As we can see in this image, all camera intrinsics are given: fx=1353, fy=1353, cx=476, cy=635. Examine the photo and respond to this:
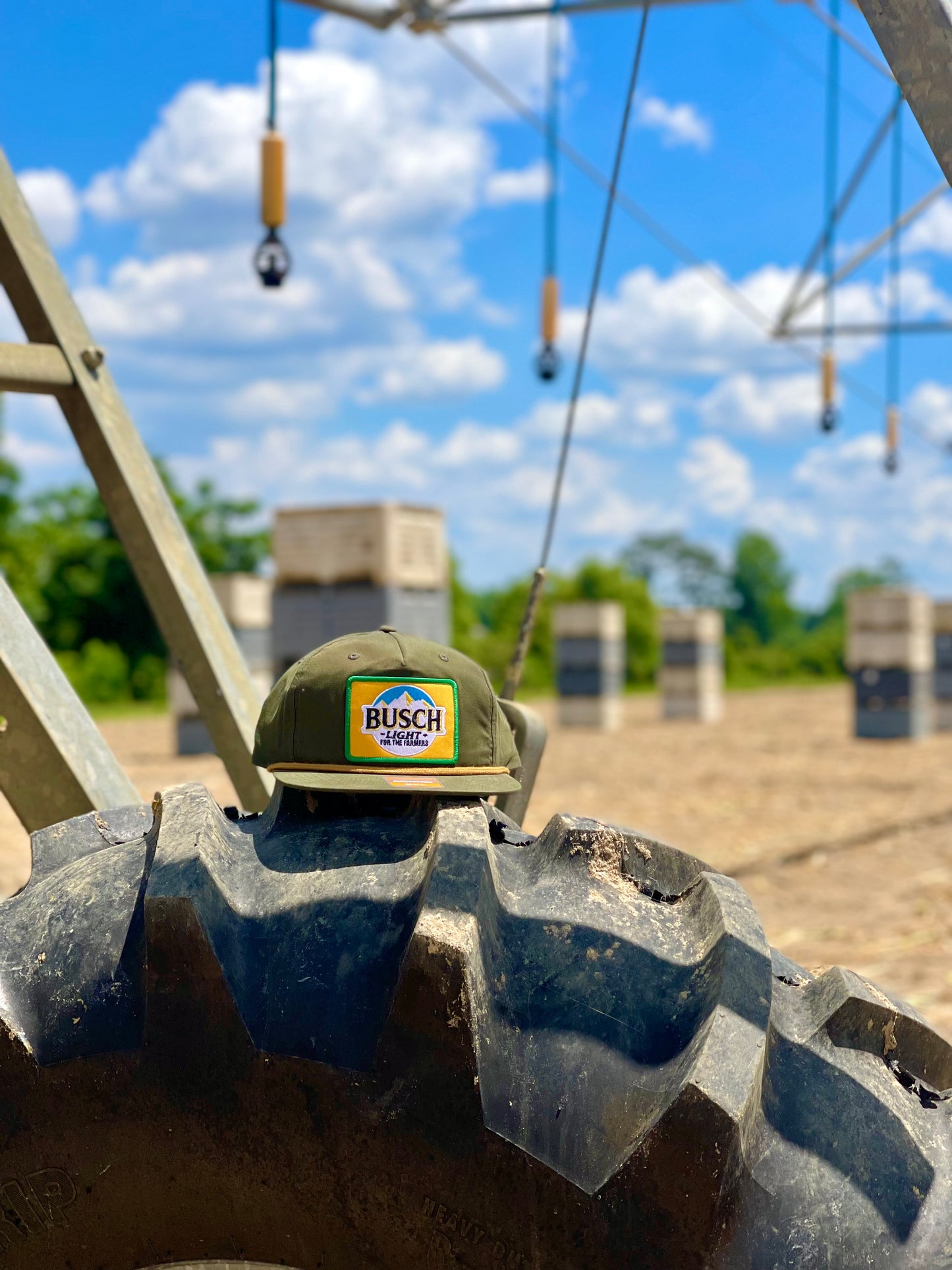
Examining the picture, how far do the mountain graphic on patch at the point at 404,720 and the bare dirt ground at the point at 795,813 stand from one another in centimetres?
49

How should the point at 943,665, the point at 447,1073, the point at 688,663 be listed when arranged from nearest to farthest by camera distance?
the point at 447,1073, the point at 943,665, the point at 688,663

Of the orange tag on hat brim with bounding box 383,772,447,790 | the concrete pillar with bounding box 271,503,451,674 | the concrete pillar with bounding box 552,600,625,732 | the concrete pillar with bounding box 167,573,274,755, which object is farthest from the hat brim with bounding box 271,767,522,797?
the concrete pillar with bounding box 552,600,625,732

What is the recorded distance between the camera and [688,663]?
1973 centimetres

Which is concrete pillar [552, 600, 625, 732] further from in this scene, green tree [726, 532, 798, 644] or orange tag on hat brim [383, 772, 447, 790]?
green tree [726, 532, 798, 644]

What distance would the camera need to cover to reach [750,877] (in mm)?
7371

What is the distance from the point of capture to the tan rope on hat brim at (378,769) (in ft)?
4.62

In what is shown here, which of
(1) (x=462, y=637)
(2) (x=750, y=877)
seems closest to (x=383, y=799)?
(2) (x=750, y=877)

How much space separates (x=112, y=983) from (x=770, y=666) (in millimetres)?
49501

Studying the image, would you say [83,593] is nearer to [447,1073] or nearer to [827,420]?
[827,420]

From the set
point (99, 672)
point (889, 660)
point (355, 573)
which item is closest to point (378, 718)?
point (355, 573)

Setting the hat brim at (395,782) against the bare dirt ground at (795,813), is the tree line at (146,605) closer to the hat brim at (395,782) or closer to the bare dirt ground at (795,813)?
the bare dirt ground at (795,813)

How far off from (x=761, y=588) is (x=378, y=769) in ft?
251

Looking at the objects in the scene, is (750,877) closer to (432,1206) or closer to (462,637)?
(432,1206)

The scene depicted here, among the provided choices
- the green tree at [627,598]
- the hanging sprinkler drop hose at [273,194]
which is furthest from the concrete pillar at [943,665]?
the green tree at [627,598]
